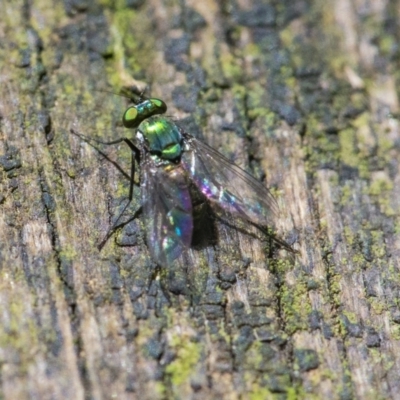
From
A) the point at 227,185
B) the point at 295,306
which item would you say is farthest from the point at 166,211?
the point at 295,306

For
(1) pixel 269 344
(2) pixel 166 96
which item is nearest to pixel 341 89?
(2) pixel 166 96

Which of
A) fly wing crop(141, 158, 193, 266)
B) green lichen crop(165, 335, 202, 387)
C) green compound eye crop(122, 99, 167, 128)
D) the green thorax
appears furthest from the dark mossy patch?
green compound eye crop(122, 99, 167, 128)

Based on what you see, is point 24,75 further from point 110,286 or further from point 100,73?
point 110,286

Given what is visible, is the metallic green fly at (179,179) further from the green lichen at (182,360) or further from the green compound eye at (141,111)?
the green lichen at (182,360)

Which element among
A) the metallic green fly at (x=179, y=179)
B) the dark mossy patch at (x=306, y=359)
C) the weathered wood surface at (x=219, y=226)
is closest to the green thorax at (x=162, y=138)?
the metallic green fly at (x=179, y=179)

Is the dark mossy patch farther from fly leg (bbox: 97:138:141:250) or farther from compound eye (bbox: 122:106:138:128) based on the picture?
compound eye (bbox: 122:106:138:128)

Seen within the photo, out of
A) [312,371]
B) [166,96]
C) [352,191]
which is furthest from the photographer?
[166,96]
